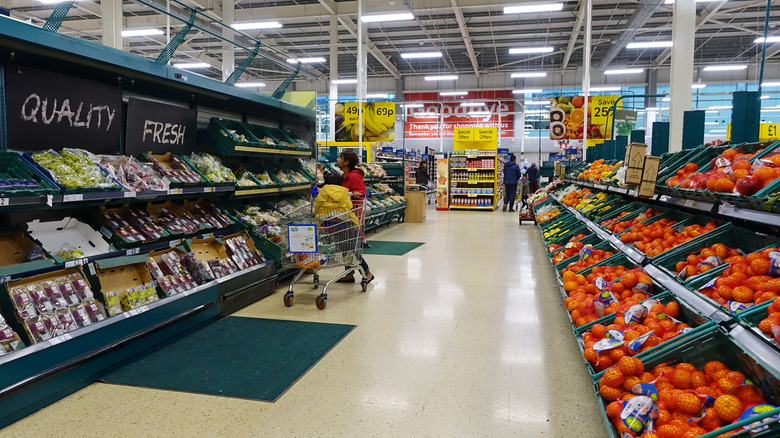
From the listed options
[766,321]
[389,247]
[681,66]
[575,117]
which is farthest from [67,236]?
[575,117]

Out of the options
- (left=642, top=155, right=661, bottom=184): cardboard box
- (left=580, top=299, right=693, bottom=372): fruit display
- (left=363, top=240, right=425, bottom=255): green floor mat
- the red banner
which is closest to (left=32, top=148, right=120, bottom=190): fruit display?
(left=580, top=299, right=693, bottom=372): fruit display

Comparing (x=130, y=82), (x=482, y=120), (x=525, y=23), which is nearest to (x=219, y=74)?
(x=482, y=120)

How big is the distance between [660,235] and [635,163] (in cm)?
61

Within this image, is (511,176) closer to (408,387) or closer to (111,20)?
(111,20)

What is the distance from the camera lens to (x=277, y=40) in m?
21.1

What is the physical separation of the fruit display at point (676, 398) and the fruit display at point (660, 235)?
4.43 ft

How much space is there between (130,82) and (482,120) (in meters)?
27.0

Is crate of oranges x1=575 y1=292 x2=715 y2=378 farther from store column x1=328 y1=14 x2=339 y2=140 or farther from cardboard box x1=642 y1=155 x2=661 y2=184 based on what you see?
store column x1=328 y1=14 x2=339 y2=140

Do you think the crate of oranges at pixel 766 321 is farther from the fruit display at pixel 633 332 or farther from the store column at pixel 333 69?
the store column at pixel 333 69

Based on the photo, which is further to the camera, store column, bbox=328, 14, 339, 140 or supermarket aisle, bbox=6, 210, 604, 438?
store column, bbox=328, 14, 339, 140

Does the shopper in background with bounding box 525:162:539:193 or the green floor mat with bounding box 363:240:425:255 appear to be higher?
the shopper in background with bounding box 525:162:539:193

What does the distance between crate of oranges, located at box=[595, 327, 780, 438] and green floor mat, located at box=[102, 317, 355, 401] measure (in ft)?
5.99

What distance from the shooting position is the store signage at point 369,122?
13.3 meters

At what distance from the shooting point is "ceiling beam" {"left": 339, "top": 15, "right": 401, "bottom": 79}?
55.8ft
